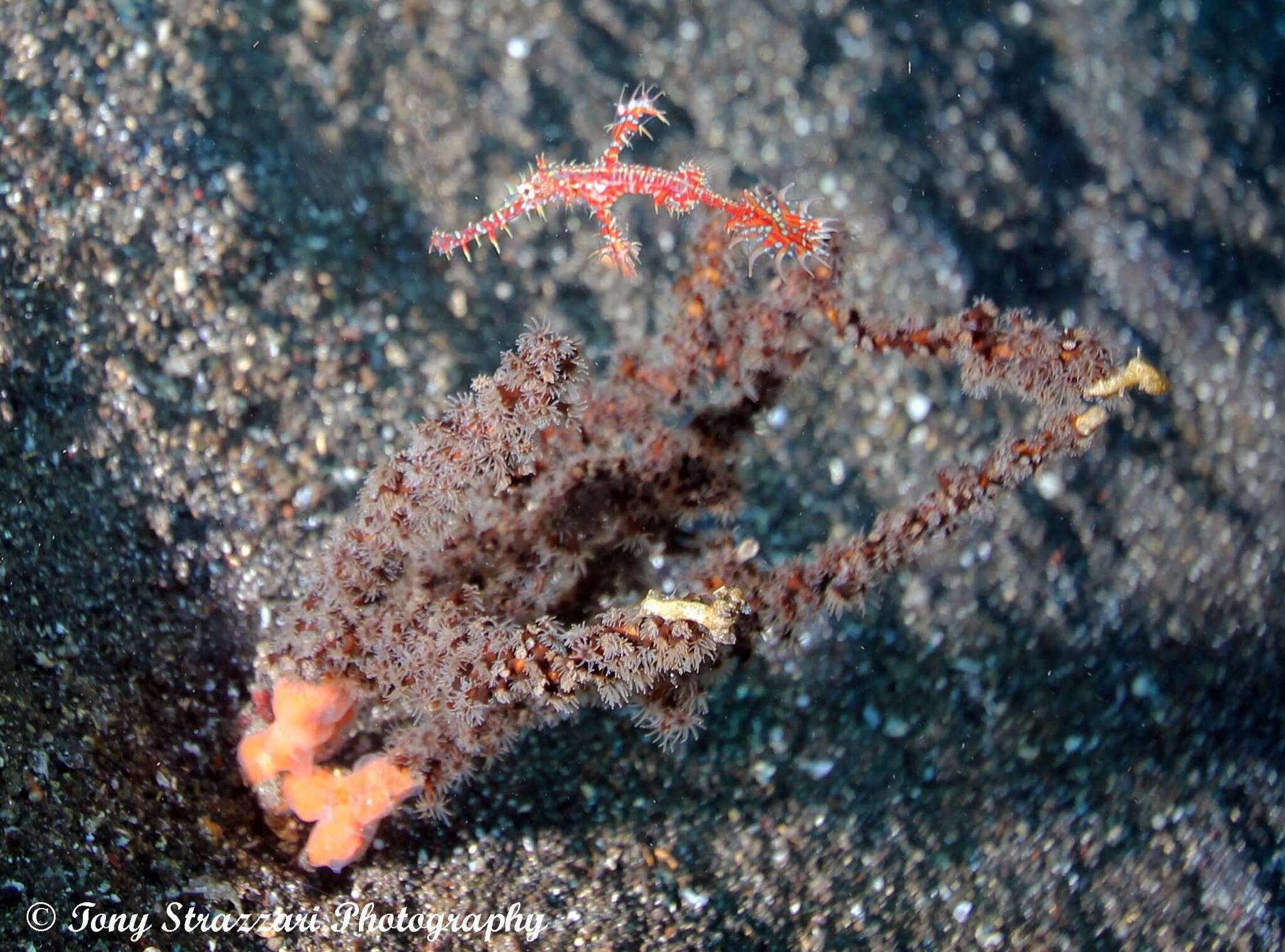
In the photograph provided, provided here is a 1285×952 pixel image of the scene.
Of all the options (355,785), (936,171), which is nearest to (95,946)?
(355,785)

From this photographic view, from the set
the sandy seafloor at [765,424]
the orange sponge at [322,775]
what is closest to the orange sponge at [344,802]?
the orange sponge at [322,775]

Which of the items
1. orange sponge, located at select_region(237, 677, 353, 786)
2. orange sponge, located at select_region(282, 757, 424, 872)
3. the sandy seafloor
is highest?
the sandy seafloor

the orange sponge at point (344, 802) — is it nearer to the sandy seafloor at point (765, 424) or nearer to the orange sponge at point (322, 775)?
the orange sponge at point (322, 775)

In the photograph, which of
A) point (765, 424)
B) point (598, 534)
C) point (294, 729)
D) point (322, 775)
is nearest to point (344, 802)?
point (322, 775)

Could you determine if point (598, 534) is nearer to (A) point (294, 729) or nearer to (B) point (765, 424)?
(B) point (765, 424)

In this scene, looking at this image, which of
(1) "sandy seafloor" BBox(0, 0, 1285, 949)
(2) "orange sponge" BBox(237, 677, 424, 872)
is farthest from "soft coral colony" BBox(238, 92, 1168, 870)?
(1) "sandy seafloor" BBox(0, 0, 1285, 949)

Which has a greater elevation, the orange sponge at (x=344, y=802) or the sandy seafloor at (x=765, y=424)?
the sandy seafloor at (x=765, y=424)

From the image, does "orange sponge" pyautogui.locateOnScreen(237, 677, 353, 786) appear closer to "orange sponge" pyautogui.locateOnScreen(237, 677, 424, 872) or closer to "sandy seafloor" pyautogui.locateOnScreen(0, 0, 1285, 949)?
"orange sponge" pyautogui.locateOnScreen(237, 677, 424, 872)
